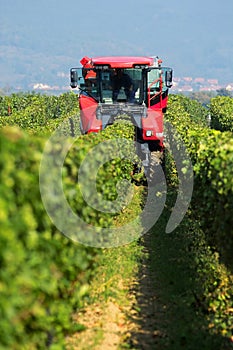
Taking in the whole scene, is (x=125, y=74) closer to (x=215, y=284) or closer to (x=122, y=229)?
(x=122, y=229)

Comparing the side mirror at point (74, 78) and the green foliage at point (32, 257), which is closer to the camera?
the green foliage at point (32, 257)

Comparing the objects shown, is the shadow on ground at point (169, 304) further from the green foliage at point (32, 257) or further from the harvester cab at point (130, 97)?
the harvester cab at point (130, 97)

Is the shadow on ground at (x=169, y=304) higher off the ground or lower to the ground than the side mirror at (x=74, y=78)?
lower

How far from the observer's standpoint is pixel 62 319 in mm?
4762

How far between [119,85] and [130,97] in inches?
18.4

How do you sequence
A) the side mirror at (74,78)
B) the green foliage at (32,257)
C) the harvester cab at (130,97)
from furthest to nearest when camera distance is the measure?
the side mirror at (74,78) < the harvester cab at (130,97) < the green foliage at (32,257)

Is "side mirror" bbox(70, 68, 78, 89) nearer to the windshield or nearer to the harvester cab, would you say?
the harvester cab

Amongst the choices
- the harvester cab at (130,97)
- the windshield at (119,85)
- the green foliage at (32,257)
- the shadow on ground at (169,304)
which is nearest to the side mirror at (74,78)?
the harvester cab at (130,97)

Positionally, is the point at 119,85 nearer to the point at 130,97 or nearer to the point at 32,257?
the point at 130,97

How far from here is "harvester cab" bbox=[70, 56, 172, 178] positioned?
14273 millimetres

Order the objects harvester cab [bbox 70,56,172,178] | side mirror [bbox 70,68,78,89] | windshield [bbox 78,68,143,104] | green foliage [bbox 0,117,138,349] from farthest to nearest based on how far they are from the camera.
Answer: windshield [bbox 78,68,143,104] < side mirror [bbox 70,68,78,89] < harvester cab [bbox 70,56,172,178] < green foliage [bbox 0,117,138,349]

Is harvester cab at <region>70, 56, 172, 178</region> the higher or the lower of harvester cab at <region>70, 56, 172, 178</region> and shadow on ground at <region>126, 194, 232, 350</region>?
the higher

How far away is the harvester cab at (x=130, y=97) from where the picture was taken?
1427 cm

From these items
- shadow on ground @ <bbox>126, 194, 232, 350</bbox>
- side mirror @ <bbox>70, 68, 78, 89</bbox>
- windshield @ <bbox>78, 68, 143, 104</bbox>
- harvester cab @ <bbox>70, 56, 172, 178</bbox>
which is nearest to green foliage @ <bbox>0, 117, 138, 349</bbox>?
shadow on ground @ <bbox>126, 194, 232, 350</bbox>
